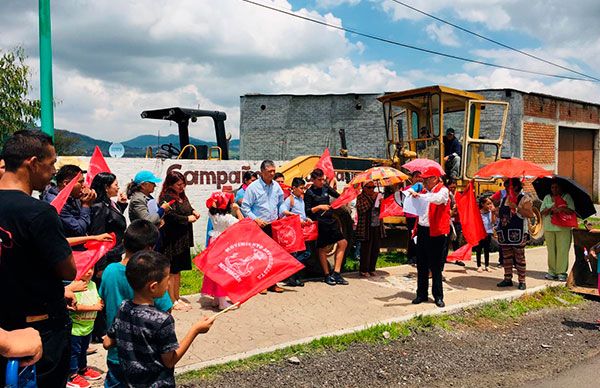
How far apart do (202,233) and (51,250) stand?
29.7 ft

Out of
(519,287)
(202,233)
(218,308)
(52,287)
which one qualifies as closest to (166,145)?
(202,233)

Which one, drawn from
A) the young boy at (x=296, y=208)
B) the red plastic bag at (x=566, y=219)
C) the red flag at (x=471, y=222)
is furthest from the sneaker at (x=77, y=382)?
the red plastic bag at (x=566, y=219)

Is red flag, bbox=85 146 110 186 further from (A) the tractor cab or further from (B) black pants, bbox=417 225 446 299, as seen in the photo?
(A) the tractor cab

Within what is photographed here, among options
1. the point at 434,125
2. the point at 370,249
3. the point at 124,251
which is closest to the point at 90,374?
the point at 124,251

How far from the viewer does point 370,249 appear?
9.34 metres

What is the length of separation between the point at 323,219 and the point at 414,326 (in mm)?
2717

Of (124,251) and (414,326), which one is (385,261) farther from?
(124,251)

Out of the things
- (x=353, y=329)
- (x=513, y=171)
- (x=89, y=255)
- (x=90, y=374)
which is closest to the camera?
(x=89, y=255)

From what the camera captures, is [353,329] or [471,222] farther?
[471,222]

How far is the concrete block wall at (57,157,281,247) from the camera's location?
1060cm

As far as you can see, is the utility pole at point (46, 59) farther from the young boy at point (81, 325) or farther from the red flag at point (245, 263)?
the red flag at point (245, 263)

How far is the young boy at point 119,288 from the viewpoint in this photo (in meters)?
3.29

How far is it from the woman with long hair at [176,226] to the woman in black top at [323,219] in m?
2.39

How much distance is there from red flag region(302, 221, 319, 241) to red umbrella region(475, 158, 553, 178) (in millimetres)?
2780
